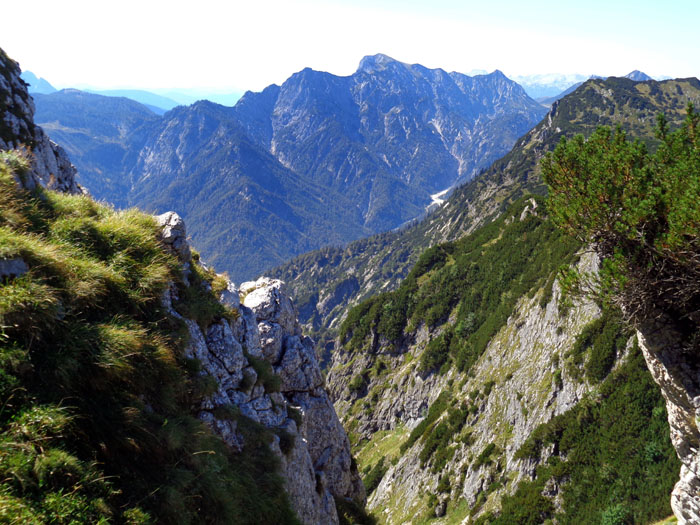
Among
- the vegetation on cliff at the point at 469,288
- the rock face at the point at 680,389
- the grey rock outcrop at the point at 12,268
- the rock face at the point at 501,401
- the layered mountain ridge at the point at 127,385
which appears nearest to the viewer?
the layered mountain ridge at the point at 127,385

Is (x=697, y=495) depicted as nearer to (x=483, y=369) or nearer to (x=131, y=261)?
(x=131, y=261)

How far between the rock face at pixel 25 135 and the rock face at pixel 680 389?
38.0m

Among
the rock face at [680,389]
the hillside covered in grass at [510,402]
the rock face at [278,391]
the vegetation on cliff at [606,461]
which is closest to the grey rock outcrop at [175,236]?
the rock face at [278,391]

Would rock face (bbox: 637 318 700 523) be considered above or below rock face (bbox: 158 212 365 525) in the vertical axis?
below

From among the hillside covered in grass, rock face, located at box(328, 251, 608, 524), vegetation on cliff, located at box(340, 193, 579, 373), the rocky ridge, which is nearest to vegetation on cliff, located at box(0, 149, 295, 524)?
the hillside covered in grass

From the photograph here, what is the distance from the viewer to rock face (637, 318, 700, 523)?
12.7 meters

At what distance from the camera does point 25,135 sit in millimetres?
34656

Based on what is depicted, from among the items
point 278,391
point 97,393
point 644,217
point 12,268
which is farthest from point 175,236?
point 644,217

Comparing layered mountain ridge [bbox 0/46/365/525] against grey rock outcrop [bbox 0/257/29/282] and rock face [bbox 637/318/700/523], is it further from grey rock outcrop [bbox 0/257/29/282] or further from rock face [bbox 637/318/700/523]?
rock face [bbox 637/318/700/523]

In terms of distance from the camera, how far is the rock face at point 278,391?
13117 mm

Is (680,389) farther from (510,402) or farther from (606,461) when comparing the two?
(510,402)

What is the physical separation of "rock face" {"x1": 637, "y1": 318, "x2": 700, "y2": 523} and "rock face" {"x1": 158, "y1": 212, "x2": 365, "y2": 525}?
12865mm

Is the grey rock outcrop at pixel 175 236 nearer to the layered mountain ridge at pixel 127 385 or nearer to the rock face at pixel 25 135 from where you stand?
the layered mountain ridge at pixel 127 385

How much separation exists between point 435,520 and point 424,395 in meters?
25.8
